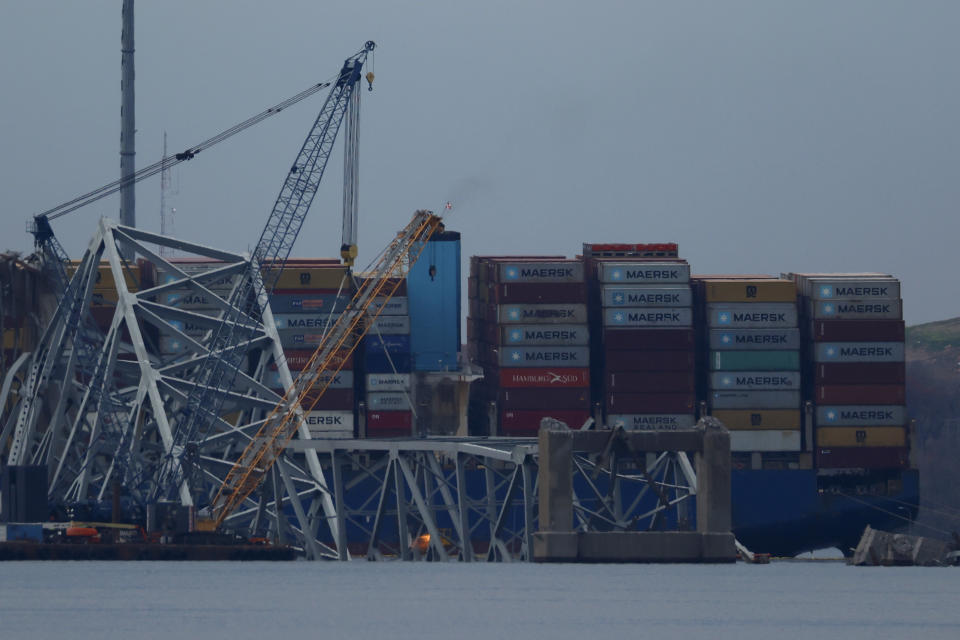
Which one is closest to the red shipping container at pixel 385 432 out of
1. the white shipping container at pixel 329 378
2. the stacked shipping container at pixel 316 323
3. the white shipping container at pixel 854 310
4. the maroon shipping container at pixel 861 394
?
the stacked shipping container at pixel 316 323

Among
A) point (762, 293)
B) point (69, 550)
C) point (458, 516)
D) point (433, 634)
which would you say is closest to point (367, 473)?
point (458, 516)

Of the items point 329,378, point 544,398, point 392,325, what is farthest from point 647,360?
point 329,378

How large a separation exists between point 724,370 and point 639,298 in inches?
257

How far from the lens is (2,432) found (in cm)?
14200

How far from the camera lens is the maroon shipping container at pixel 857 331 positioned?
150 metres

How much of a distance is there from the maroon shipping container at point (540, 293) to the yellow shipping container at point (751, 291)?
8217 mm

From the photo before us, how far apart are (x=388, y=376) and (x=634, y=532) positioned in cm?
3344

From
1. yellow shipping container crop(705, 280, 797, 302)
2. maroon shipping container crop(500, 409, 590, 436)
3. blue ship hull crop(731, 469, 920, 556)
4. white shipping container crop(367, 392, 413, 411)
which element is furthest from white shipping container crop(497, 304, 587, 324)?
blue ship hull crop(731, 469, 920, 556)

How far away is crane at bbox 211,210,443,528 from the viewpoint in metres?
132

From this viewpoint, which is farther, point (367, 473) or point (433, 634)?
point (367, 473)

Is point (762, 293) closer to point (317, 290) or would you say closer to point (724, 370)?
point (724, 370)

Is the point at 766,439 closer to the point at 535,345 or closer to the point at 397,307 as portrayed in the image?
the point at 535,345

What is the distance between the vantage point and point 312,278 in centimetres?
15262

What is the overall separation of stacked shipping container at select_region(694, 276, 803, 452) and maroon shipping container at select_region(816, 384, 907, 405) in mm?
1716
